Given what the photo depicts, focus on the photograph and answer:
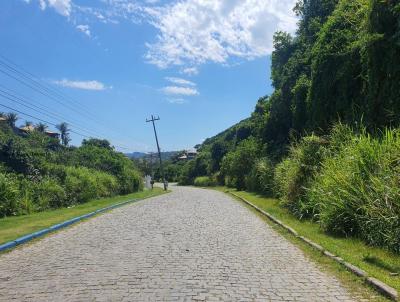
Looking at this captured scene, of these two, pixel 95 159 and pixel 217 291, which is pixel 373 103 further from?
pixel 95 159

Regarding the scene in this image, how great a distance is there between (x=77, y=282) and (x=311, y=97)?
1770cm

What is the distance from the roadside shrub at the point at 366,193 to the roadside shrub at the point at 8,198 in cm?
1352

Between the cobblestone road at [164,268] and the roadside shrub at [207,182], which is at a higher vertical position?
the roadside shrub at [207,182]

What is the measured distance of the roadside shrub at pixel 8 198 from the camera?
1983cm

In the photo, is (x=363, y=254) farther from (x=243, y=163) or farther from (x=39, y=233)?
(x=243, y=163)

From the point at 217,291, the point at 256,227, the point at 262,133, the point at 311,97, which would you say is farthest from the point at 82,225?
the point at 262,133

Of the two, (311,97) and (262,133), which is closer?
(311,97)

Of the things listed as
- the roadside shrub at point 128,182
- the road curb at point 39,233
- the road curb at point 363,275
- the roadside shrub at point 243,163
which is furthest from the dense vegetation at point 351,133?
the roadside shrub at point 128,182

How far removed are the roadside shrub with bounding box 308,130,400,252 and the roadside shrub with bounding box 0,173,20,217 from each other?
44.4ft

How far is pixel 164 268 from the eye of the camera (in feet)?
28.3

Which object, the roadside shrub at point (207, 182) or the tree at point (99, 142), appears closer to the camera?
the tree at point (99, 142)

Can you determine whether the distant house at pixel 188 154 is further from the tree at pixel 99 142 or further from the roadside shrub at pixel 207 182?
the tree at pixel 99 142

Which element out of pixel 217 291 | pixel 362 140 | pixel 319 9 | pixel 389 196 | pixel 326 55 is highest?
pixel 319 9

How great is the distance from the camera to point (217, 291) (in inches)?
277
